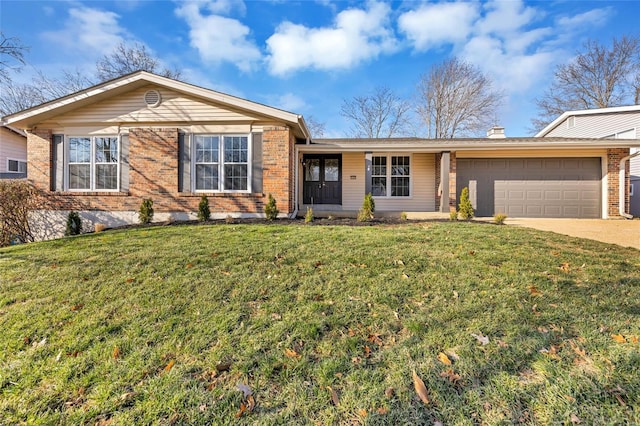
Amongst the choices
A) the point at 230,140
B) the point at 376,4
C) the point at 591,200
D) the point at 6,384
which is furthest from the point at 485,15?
the point at 6,384

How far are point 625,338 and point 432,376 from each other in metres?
1.85

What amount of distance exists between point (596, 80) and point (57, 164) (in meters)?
34.4

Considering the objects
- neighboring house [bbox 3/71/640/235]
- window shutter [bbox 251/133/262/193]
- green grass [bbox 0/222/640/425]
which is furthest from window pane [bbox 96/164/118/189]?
green grass [bbox 0/222/640/425]

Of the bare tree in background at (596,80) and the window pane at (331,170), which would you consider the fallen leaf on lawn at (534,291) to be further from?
the bare tree in background at (596,80)

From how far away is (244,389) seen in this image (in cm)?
208

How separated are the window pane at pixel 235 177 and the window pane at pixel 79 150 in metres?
4.49

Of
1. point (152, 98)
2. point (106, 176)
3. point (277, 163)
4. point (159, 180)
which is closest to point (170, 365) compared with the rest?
point (277, 163)

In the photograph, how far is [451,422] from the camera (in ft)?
5.81

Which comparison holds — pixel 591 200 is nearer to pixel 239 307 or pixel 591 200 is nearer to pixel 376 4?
pixel 376 4

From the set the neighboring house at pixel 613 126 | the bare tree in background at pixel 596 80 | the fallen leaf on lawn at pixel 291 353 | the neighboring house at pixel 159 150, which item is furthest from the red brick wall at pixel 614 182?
the bare tree in background at pixel 596 80

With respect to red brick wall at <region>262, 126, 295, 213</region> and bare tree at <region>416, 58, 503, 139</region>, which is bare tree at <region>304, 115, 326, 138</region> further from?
red brick wall at <region>262, 126, 295, 213</region>

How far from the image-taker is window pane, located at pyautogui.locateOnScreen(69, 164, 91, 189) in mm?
9414

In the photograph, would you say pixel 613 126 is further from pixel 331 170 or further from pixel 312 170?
pixel 312 170

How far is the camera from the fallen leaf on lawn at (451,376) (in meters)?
2.11
